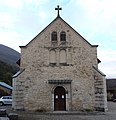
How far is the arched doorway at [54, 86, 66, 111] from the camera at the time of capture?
2378 centimetres

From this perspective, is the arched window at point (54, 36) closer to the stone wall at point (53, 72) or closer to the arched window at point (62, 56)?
the stone wall at point (53, 72)

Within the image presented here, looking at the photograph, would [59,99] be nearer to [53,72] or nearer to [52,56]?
[53,72]

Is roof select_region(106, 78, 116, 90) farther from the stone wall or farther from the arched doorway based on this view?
the arched doorway

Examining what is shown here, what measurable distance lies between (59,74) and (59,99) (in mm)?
2588

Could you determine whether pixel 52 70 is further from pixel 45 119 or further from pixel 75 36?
pixel 45 119

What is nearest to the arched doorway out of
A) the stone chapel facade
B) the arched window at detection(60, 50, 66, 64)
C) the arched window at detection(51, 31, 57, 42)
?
the stone chapel facade

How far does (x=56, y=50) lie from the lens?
24594 millimetres

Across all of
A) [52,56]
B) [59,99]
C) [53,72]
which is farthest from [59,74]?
[59,99]

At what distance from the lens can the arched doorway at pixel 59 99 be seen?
23781 millimetres

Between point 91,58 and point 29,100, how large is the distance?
772 centimetres

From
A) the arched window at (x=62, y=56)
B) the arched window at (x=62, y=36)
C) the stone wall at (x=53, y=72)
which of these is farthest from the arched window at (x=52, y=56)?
the arched window at (x=62, y=36)

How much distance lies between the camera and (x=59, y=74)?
2403 centimetres

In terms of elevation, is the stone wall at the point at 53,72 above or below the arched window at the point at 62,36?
below

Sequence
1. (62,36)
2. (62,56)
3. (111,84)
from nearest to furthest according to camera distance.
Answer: (62,56) → (62,36) → (111,84)
